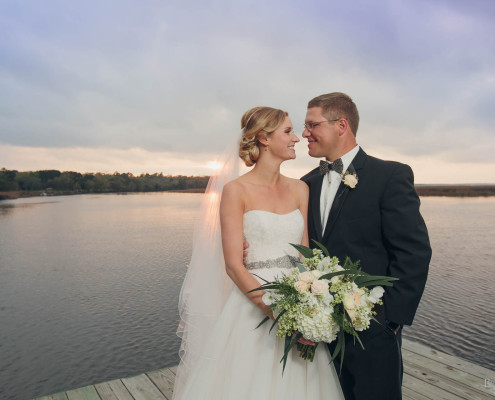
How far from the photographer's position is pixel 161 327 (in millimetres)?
10727

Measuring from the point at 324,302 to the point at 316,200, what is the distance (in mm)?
1079

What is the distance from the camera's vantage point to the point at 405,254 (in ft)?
9.04

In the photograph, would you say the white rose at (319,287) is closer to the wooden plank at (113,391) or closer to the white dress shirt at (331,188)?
the white dress shirt at (331,188)

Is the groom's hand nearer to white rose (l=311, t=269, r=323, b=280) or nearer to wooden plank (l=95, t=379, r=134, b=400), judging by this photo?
white rose (l=311, t=269, r=323, b=280)

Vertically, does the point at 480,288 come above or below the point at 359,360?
below

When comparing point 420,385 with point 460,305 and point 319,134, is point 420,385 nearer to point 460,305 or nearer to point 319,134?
point 319,134

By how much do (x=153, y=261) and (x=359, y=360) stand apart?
1715cm

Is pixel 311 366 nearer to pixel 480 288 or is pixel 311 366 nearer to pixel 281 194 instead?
pixel 281 194

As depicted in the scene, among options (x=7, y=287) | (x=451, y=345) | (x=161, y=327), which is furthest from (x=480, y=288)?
(x=7, y=287)

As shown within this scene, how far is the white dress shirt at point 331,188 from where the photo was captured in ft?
10.2

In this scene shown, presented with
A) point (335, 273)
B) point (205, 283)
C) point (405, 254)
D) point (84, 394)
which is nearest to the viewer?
point (335, 273)

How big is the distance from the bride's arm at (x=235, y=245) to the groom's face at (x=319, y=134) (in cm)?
74

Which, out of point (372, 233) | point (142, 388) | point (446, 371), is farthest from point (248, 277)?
point (446, 371)

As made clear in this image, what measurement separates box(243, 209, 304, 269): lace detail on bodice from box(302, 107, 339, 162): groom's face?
0.59 m
